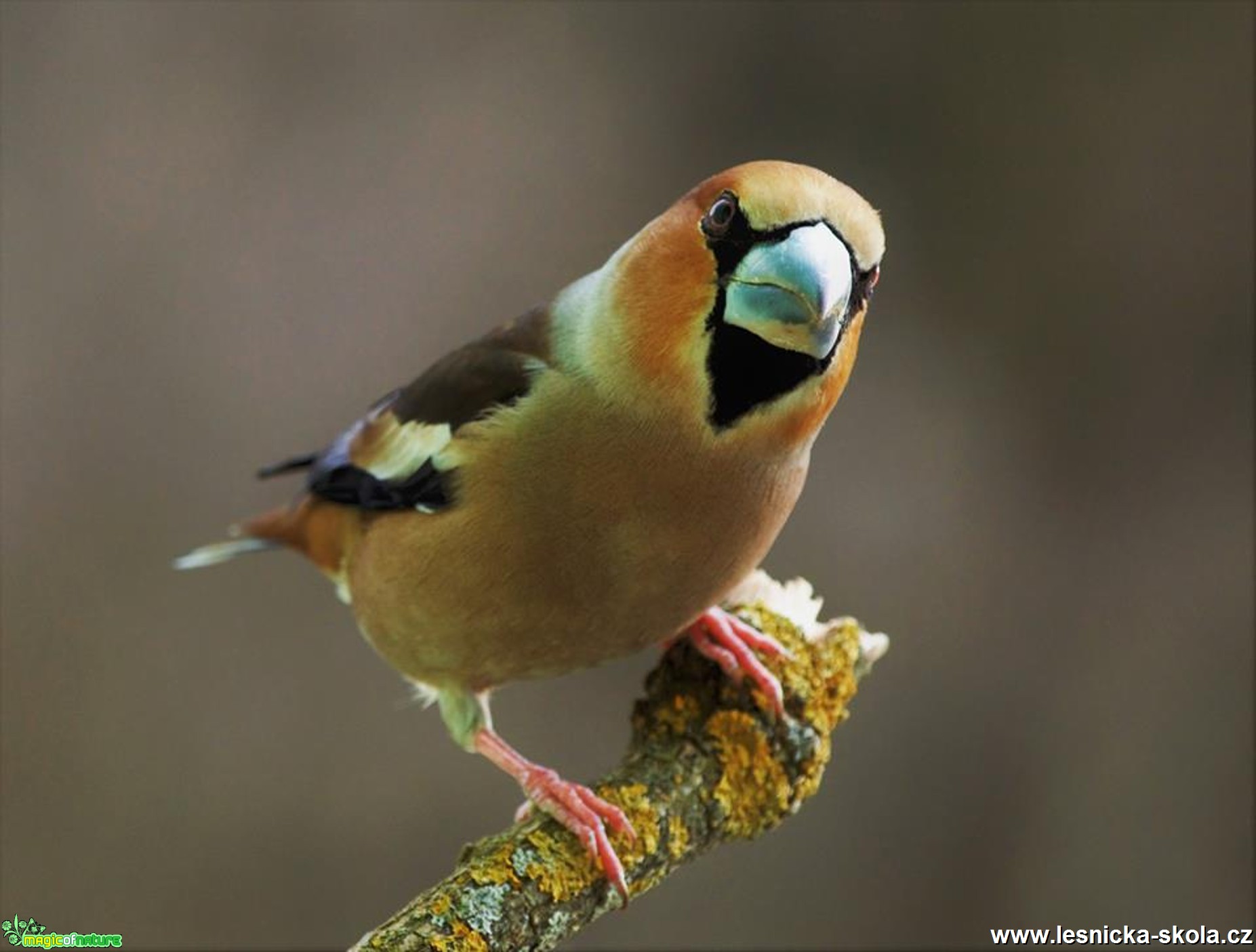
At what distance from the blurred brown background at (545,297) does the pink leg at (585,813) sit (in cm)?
169

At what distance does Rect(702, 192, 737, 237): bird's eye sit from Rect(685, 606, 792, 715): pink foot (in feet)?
1.66

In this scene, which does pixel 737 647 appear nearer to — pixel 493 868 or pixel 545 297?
pixel 493 868

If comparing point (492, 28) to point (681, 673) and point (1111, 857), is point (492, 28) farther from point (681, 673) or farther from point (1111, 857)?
point (1111, 857)

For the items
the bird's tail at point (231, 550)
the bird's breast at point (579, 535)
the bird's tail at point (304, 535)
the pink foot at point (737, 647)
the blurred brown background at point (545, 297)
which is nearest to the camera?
the bird's breast at point (579, 535)

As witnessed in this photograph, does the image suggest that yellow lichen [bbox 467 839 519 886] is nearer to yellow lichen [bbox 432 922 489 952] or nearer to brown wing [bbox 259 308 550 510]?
yellow lichen [bbox 432 922 489 952]

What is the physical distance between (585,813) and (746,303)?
0.58 m

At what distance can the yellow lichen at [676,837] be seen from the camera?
1.70 metres

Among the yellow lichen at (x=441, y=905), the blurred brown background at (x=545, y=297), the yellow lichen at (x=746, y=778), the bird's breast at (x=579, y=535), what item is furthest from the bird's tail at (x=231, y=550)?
the blurred brown background at (x=545, y=297)

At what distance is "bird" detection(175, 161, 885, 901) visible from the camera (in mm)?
1452

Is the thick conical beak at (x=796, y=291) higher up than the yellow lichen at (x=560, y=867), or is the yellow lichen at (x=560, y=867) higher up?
the thick conical beak at (x=796, y=291)

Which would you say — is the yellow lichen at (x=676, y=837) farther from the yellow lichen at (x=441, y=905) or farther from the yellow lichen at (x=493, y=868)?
the yellow lichen at (x=441, y=905)

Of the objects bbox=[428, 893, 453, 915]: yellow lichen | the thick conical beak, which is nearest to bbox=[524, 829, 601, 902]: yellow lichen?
bbox=[428, 893, 453, 915]: yellow lichen

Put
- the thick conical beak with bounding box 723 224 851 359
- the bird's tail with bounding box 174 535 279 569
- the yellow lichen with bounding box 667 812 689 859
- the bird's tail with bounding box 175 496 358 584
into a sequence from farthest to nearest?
the bird's tail with bounding box 174 535 279 569 → the bird's tail with bounding box 175 496 358 584 → the yellow lichen with bounding box 667 812 689 859 → the thick conical beak with bounding box 723 224 851 359

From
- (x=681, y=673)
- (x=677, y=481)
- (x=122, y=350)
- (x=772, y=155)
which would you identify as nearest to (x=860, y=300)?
(x=677, y=481)
